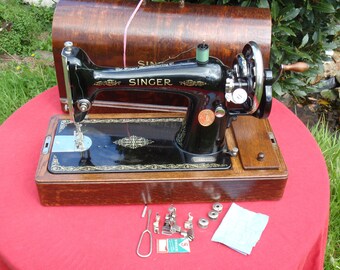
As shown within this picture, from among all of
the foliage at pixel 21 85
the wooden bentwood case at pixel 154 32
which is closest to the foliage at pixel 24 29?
the foliage at pixel 21 85

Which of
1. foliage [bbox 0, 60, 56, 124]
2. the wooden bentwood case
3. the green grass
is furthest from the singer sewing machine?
foliage [bbox 0, 60, 56, 124]

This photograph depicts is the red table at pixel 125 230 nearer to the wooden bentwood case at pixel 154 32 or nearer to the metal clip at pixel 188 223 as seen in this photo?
the metal clip at pixel 188 223

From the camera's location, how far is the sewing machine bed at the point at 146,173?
132 centimetres

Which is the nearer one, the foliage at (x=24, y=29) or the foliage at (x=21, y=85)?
the foliage at (x=21, y=85)

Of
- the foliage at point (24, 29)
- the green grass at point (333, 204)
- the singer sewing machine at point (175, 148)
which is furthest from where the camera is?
the foliage at point (24, 29)

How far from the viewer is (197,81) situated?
1.30 m

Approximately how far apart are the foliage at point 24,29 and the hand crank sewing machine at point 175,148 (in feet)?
8.45

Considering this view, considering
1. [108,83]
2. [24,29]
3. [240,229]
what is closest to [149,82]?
[108,83]

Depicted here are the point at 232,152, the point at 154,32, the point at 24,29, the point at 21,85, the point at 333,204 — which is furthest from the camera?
the point at 24,29

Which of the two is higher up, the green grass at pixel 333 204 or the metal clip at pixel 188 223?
the metal clip at pixel 188 223

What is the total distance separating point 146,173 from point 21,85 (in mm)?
1867

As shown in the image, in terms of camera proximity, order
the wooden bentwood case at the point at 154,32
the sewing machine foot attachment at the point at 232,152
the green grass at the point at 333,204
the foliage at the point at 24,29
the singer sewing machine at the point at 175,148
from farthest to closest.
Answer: the foliage at the point at 24,29, the green grass at the point at 333,204, the wooden bentwood case at the point at 154,32, the sewing machine foot attachment at the point at 232,152, the singer sewing machine at the point at 175,148

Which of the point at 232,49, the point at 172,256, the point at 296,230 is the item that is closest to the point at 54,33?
the point at 232,49

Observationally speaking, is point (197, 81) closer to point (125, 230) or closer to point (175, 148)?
point (175, 148)
